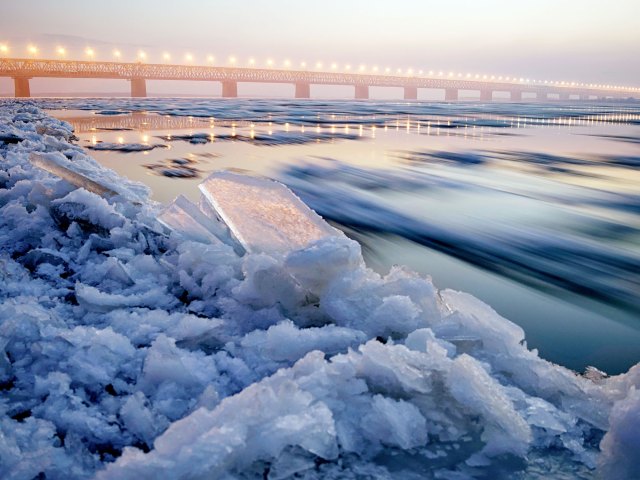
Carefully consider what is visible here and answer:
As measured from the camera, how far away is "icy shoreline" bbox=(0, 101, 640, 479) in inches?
47.6

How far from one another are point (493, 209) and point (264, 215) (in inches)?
110

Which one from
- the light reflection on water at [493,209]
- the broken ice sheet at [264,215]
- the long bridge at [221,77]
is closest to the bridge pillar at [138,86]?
the long bridge at [221,77]

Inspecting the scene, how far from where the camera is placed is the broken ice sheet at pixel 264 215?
2480 millimetres

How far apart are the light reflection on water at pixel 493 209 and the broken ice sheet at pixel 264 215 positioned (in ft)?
2.10

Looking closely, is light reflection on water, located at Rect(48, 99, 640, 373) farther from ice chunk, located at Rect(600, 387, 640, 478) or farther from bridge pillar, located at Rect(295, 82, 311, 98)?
bridge pillar, located at Rect(295, 82, 311, 98)

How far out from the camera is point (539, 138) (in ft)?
42.2

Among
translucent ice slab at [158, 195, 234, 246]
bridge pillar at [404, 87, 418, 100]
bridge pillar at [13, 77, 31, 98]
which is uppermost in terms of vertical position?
bridge pillar at [404, 87, 418, 100]

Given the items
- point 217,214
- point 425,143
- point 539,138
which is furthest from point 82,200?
point 539,138

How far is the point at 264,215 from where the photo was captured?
9.04ft

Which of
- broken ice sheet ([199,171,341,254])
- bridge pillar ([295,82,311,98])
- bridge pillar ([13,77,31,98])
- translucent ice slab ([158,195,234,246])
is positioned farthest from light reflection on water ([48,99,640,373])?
bridge pillar ([295,82,311,98])

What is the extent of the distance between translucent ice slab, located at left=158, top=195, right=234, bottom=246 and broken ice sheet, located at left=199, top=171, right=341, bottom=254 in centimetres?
8

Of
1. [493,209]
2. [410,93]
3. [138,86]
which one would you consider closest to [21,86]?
[138,86]

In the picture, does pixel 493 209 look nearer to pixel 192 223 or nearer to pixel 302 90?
pixel 192 223

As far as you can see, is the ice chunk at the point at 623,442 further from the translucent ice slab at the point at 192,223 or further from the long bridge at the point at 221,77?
the long bridge at the point at 221,77
